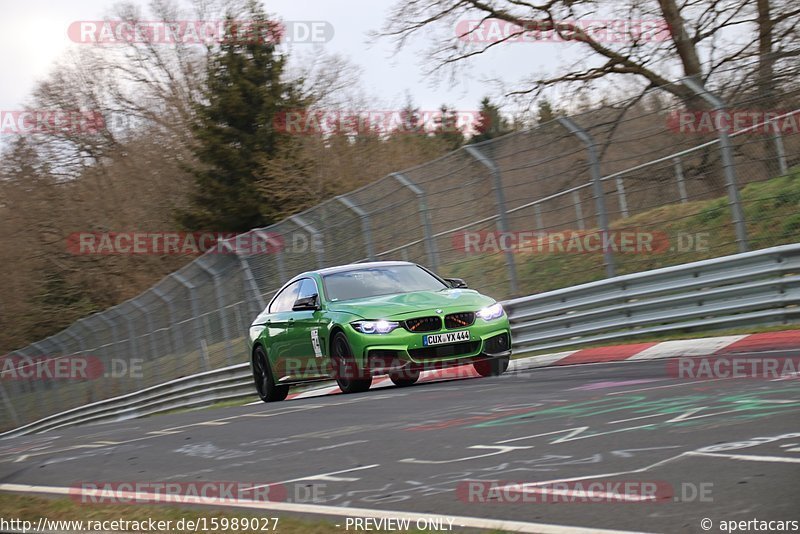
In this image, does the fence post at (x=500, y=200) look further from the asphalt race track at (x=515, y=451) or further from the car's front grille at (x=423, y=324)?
the asphalt race track at (x=515, y=451)

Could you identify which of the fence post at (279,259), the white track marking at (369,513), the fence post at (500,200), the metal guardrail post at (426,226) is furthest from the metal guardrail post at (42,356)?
the white track marking at (369,513)

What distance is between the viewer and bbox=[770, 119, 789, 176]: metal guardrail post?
12.6 m

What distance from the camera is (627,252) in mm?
15125

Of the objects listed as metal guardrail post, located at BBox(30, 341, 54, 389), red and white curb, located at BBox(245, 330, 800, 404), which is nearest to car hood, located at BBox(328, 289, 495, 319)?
red and white curb, located at BBox(245, 330, 800, 404)

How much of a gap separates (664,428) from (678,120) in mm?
7452

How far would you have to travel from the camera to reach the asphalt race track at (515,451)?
508cm

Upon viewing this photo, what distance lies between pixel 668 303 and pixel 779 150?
82.9 inches

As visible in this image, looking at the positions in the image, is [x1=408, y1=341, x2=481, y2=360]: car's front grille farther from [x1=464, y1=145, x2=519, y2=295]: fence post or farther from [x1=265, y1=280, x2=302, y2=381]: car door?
[x1=464, y1=145, x2=519, y2=295]: fence post

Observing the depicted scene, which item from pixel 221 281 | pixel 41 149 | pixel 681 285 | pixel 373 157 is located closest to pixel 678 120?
pixel 681 285

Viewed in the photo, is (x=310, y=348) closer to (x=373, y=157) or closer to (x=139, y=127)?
(x=373, y=157)

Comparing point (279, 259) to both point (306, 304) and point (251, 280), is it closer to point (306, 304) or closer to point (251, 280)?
point (251, 280)

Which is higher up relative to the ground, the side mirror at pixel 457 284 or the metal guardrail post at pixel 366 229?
the metal guardrail post at pixel 366 229

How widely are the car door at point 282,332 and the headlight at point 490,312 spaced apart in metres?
2.63

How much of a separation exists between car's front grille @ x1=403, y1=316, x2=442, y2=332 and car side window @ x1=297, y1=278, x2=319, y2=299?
1.73 m
